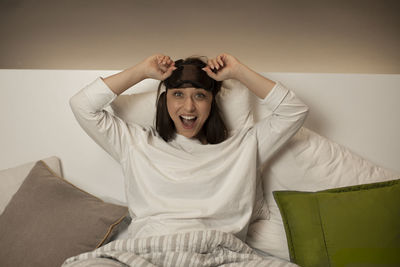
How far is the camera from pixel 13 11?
2174mm

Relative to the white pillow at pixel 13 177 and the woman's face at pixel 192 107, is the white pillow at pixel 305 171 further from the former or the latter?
the white pillow at pixel 13 177

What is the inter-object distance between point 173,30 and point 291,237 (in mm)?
1400

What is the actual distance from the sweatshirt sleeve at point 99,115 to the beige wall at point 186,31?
874 mm

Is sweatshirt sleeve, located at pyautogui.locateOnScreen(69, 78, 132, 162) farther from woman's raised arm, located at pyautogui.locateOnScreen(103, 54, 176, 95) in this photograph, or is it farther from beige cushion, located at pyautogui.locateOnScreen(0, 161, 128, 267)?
beige cushion, located at pyautogui.locateOnScreen(0, 161, 128, 267)

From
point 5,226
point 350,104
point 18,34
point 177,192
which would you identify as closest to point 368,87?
point 350,104

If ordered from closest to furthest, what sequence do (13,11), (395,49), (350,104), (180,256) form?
(180,256), (350,104), (13,11), (395,49)

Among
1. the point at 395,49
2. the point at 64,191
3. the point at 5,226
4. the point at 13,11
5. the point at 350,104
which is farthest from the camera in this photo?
the point at 395,49

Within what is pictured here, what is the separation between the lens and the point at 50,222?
1343mm

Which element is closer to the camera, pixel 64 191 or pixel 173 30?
pixel 64 191

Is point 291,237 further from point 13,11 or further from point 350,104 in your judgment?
point 13,11

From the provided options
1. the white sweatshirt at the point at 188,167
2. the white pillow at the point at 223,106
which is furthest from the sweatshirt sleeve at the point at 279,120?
the white pillow at the point at 223,106

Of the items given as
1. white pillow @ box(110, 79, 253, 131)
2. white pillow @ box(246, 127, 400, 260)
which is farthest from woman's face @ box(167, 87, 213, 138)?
white pillow @ box(246, 127, 400, 260)

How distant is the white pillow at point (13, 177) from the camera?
4.83 ft

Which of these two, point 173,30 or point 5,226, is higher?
point 173,30
